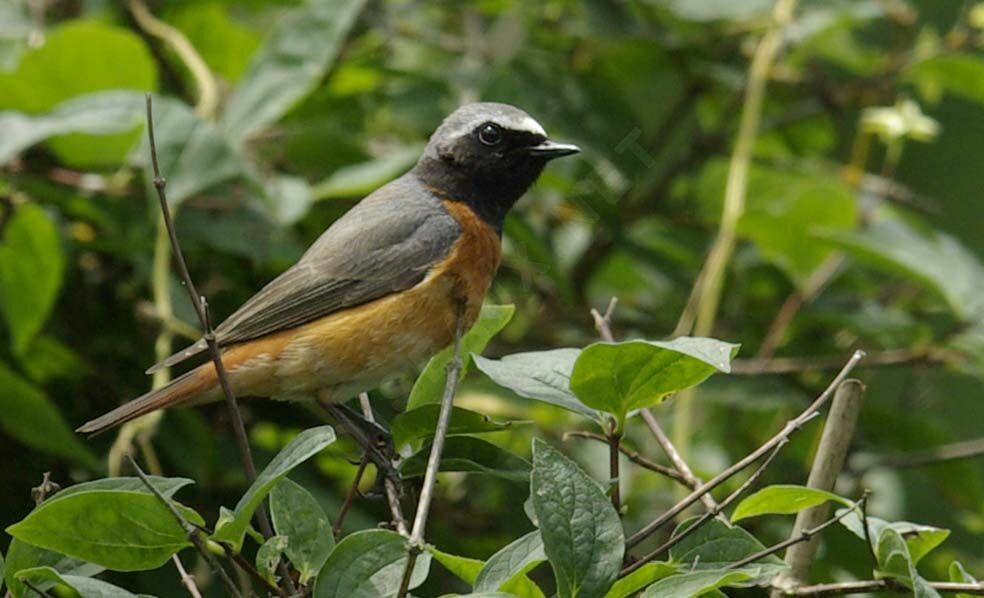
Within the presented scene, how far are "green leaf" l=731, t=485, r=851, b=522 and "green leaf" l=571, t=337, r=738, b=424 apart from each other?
0.50ft

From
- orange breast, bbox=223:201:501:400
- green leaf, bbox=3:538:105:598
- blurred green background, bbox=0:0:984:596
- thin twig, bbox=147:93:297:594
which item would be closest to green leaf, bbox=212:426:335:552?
thin twig, bbox=147:93:297:594

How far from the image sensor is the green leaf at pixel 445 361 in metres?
2.08

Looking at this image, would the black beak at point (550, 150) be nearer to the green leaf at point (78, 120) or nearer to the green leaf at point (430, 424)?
the green leaf at point (78, 120)

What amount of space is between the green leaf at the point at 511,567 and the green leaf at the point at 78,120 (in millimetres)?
1888

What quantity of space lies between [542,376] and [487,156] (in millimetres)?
1596

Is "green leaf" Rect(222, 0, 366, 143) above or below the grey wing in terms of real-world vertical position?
above

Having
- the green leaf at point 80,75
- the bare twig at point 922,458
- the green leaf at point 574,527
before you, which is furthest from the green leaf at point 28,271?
the bare twig at point 922,458

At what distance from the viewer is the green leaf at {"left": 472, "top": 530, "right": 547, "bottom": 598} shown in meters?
1.59

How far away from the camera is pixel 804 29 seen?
410 cm

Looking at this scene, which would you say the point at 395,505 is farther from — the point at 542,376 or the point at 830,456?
the point at 830,456

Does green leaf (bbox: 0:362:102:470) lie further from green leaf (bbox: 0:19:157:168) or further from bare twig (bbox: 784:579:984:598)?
bare twig (bbox: 784:579:984:598)

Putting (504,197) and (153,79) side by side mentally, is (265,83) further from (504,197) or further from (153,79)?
(504,197)

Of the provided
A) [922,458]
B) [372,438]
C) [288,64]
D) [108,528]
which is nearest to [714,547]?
[108,528]

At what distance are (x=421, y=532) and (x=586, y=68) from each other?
2.92 m
